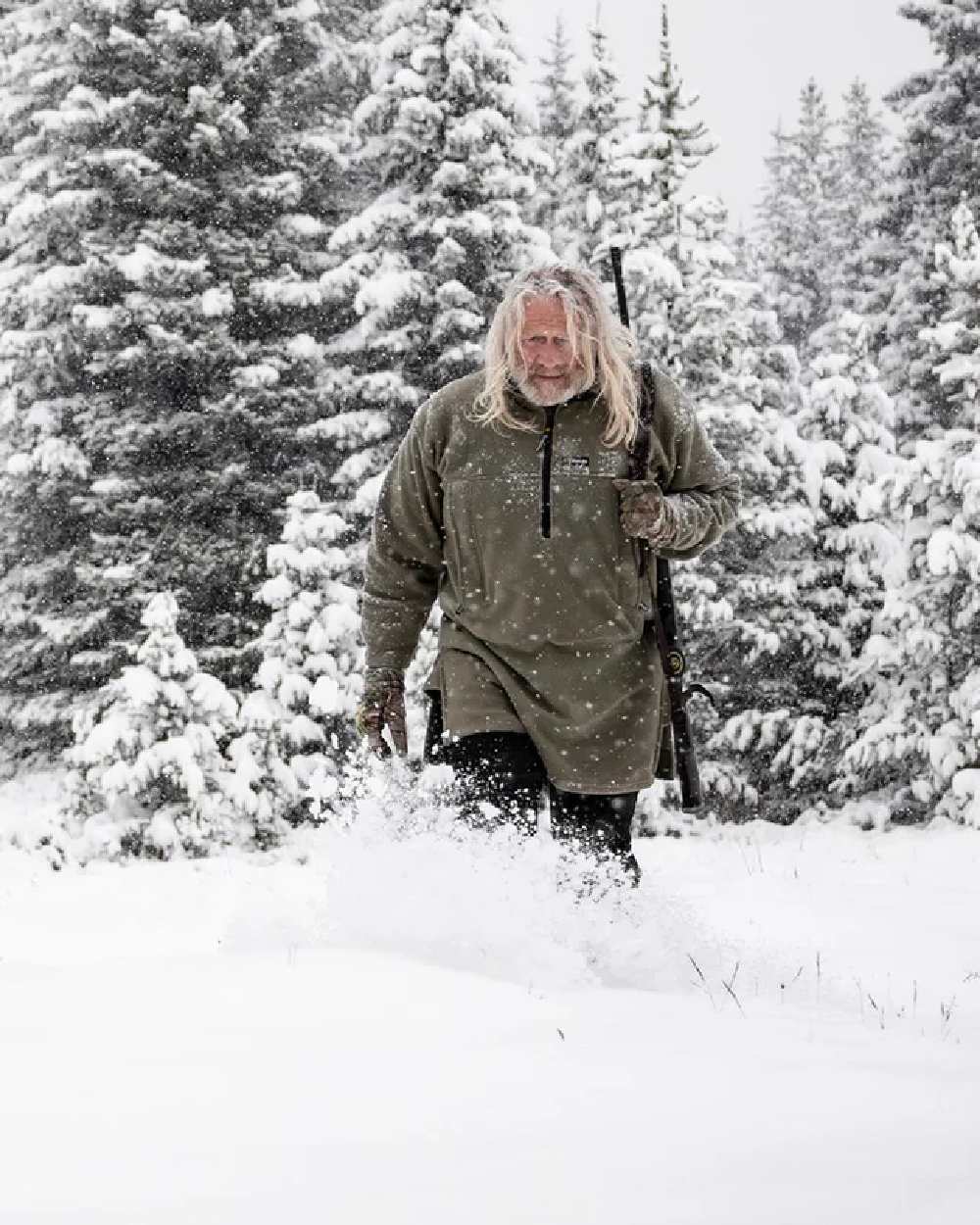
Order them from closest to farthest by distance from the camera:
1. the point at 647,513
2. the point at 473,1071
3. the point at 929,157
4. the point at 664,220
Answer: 1. the point at 473,1071
2. the point at 647,513
3. the point at 664,220
4. the point at 929,157

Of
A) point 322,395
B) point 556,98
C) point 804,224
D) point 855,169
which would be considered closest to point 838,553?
point 322,395

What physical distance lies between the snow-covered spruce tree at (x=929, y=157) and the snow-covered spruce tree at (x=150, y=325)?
9.63 meters

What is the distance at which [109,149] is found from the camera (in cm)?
1527

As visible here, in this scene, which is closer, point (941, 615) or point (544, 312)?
point (544, 312)

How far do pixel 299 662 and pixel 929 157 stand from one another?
15.0 metres

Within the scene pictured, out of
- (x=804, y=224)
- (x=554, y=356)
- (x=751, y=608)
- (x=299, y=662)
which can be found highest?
(x=804, y=224)

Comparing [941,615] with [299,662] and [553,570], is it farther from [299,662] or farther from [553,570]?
[553,570]

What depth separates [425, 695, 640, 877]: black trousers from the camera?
4.24 metres

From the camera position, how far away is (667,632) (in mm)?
4426

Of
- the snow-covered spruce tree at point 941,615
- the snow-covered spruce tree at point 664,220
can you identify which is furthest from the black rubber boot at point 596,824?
the snow-covered spruce tree at point 664,220

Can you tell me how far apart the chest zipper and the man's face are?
6 centimetres

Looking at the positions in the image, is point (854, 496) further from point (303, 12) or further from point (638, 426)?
point (638, 426)

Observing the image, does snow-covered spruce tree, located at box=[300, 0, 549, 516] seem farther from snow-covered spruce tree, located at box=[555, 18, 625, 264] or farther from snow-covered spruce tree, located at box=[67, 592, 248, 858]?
snow-covered spruce tree, located at box=[555, 18, 625, 264]

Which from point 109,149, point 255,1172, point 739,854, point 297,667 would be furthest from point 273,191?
point 255,1172
